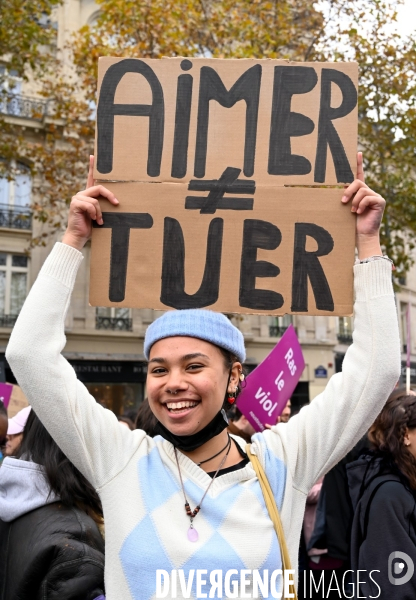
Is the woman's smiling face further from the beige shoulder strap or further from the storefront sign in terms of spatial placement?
the storefront sign

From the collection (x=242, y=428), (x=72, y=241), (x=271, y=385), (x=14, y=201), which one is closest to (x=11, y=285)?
(x=14, y=201)

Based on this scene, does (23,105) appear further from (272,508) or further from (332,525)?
(272,508)

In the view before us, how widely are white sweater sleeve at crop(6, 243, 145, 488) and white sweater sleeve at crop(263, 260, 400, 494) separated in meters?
0.50

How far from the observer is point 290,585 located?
179 cm

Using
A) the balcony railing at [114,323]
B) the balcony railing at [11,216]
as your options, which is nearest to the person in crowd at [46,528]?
the balcony railing at [114,323]

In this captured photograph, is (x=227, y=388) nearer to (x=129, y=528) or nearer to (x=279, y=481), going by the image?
(x=279, y=481)

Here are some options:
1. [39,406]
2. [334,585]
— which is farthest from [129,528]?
[334,585]

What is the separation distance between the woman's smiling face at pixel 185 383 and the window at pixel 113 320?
59.1ft

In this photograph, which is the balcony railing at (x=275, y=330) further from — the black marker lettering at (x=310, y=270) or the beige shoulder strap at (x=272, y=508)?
the beige shoulder strap at (x=272, y=508)

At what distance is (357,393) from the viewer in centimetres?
195

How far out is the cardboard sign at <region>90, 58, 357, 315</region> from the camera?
230 cm

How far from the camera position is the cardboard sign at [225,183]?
2.30 metres

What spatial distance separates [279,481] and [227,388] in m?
0.32

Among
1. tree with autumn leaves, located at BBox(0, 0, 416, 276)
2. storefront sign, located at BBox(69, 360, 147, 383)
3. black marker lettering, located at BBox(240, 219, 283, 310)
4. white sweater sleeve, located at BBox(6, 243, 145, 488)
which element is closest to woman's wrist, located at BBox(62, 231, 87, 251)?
white sweater sleeve, located at BBox(6, 243, 145, 488)
